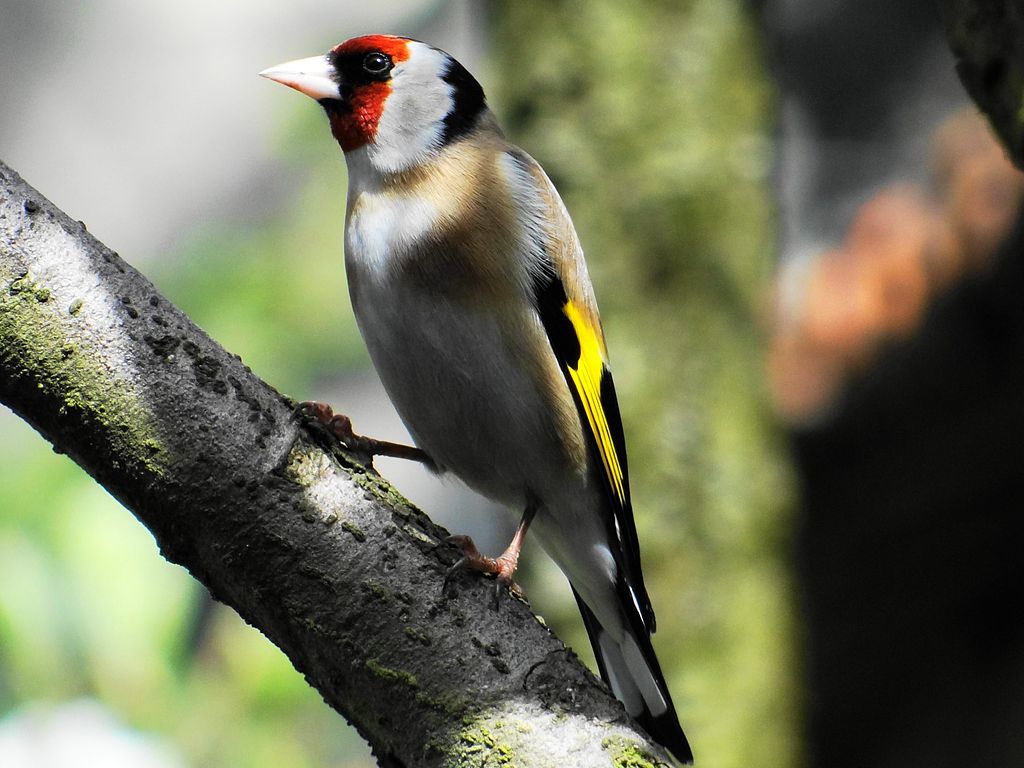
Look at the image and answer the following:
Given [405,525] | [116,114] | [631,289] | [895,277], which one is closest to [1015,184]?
[895,277]

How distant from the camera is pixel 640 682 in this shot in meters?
3.06

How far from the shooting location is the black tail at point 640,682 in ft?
9.68

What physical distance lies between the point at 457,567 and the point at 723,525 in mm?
2702

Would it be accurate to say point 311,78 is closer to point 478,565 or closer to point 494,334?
point 494,334

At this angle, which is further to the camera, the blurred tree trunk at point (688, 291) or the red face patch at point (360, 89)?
the blurred tree trunk at point (688, 291)

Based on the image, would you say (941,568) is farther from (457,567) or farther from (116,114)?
(116,114)

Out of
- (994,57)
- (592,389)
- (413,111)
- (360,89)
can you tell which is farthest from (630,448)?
(994,57)

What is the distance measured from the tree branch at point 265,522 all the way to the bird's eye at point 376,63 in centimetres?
164

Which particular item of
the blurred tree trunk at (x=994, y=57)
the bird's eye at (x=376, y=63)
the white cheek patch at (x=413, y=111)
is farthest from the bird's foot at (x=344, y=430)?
the blurred tree trunk at (x=994, y=57)

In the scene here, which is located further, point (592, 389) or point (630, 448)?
point (630, 448)

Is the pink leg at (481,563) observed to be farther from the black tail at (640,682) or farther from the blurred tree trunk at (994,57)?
the blurred tree trunk at (994,57)

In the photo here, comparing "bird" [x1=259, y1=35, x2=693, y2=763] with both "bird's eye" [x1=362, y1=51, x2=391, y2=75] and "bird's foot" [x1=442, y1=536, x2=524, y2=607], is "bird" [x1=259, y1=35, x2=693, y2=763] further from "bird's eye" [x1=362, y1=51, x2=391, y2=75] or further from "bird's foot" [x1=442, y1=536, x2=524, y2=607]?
"bird's foot" [x1=442, y1=536, x2=524, y2=607]

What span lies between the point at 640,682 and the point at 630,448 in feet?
5.13

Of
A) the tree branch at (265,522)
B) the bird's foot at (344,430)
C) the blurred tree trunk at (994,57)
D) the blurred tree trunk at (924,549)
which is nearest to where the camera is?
the tree branch at (265,522)
